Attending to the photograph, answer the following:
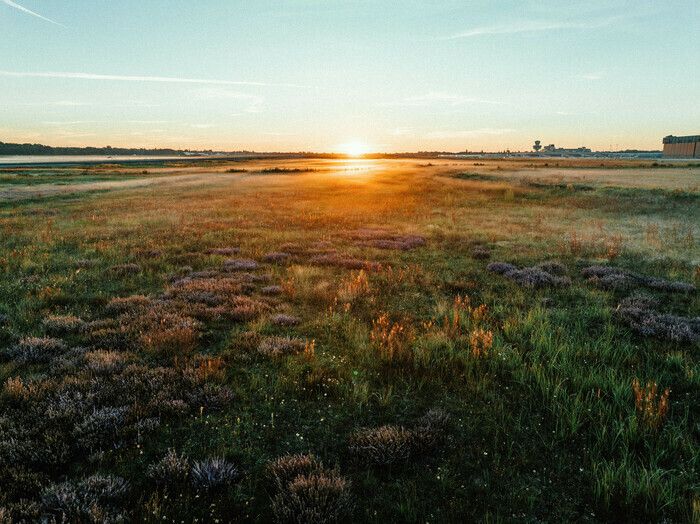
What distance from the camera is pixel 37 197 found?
1522 inches

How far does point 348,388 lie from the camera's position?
6.53m

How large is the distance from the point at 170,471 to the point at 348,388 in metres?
2.84

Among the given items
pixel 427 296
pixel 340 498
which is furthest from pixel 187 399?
pixel 427 296

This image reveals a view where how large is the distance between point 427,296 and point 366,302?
2.00 meters

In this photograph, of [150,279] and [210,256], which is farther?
[210,256]

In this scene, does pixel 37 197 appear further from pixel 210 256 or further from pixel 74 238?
pixel 210 256

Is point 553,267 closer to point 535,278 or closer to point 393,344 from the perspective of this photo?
point 535,278

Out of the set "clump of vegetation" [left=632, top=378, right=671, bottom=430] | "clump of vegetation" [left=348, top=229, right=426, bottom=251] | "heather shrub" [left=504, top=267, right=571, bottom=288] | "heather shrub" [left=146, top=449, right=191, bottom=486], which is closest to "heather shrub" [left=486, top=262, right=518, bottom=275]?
"heather shrub" [left=504, top=267, right=571, bottom=288]

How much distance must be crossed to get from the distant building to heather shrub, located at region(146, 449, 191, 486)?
206564 mm

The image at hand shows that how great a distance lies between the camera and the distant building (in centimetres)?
15812

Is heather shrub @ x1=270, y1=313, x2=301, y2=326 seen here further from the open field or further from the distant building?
the distant building

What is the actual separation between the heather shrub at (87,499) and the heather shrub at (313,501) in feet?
5.23

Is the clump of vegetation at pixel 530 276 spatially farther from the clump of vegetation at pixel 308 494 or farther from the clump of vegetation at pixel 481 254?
the clump of vegetation at pixel 308 494

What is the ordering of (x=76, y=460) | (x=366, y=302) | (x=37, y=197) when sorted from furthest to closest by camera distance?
1. (x=37, y=197)
2. (x=366, y=302)
3. (x=76, y=460)
